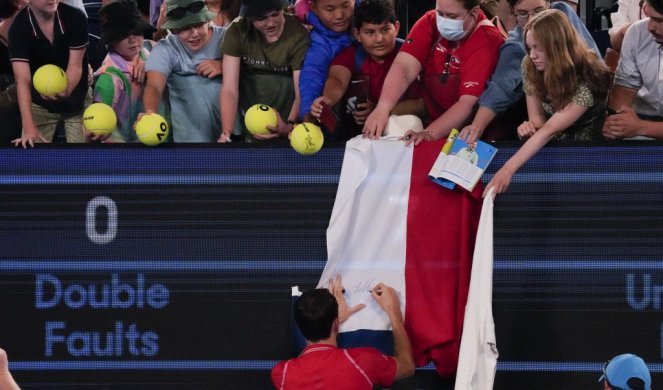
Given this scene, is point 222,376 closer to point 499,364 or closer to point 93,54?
point 499,364

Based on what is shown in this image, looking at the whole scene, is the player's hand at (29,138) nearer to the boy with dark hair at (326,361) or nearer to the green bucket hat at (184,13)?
the green bucket hat at (184,13)

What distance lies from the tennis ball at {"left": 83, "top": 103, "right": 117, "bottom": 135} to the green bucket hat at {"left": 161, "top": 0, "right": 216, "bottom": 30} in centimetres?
65

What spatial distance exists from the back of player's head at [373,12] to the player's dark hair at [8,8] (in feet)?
6.94

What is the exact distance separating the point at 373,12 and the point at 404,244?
1239 mm

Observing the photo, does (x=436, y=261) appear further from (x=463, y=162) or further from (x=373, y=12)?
(x=373, y=12)

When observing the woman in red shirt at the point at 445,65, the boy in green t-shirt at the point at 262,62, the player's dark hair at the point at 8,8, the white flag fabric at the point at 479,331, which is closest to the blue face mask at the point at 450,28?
the woman in red shirt at the point at 445,65

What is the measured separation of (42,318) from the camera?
6.54 metres

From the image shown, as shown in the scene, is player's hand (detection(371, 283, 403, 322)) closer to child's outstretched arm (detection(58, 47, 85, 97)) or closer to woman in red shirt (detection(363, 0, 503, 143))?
woman in red shirt (detection(363, 0, 503, 143))

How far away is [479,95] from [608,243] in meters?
0.97

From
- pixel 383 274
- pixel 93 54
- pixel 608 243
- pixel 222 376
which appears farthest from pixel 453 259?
pixel 93 54

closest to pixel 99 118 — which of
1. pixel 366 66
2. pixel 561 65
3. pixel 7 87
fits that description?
pixel 7 87

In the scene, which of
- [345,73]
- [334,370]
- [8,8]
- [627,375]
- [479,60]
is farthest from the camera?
[8,8]

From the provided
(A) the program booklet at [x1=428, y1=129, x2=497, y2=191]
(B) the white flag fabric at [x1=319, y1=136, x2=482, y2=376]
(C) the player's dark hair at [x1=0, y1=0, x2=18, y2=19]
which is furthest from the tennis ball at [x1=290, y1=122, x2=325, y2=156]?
(C) the player's dark hair at [x1=0, y1=0, x2=18, y2=19]

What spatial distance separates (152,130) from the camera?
20.8 feet
